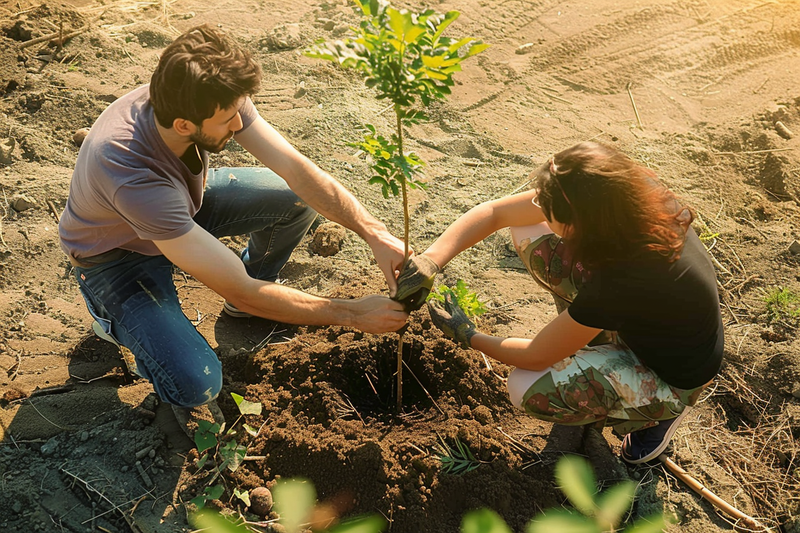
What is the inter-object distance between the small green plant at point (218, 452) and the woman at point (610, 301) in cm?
78

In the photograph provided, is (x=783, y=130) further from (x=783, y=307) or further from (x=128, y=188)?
(x=128, y=188)

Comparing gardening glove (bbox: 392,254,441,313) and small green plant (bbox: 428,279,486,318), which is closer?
gardening glove (bbox: 392,254,441,313)

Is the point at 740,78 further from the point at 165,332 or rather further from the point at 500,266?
the point at 165,332

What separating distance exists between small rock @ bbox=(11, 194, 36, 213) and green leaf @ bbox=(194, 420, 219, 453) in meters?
1.79

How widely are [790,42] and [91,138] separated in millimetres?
5252

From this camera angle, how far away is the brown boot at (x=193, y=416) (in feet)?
8.04

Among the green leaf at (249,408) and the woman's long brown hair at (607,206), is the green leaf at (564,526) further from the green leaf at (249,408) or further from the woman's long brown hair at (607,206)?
the green leaf at (249,408)

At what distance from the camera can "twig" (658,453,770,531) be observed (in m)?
A: 2.34

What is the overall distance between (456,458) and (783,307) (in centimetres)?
182

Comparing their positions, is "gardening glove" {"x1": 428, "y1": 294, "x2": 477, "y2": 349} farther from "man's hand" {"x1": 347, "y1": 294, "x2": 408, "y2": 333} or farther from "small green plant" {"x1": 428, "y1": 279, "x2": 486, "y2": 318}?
"man's hand" {"x1": 347, "y1": 294, "x2": 408, "y2": 333}

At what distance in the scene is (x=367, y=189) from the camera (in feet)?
12.2

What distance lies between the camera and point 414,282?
232 cm

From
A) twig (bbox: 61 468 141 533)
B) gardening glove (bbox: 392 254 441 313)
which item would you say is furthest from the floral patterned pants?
twig (bbox: 61 468 141 533)

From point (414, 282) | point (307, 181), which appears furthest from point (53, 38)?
point (414, 282)
